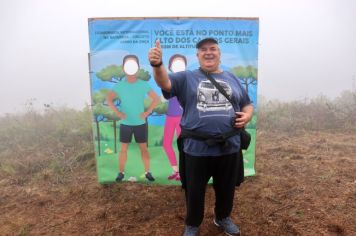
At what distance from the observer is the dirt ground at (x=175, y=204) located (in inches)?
138

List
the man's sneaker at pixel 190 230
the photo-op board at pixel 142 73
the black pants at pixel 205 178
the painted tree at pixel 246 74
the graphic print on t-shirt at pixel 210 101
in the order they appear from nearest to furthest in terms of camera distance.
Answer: the graphic print on t-shirt at pixel 210 101 < the black pants at pixel 205 178 < the man's sneaker at pixel 190 230 < the photo-op board at pixel 142 73 < the painted tree at pixel 246 74

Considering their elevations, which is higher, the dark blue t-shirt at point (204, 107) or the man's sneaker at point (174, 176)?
the dark blue t-shirt at point (204, 107)

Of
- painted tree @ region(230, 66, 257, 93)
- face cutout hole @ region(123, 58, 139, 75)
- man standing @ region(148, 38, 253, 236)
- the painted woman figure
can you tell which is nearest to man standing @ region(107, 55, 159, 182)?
face cutout hole @ region(123, 58, 139, 75)

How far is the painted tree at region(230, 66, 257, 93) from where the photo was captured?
421cm

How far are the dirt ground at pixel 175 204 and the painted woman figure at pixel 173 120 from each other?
1.23ft

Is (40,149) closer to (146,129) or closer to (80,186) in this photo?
(80,186)

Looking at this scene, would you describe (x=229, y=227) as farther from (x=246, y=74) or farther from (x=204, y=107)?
(x=246, y=74)

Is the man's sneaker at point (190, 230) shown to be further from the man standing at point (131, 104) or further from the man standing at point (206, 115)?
the man standing at point (131, 104)

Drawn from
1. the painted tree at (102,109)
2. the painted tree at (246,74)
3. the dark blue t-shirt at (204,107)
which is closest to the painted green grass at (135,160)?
the painted tree at (102,109)

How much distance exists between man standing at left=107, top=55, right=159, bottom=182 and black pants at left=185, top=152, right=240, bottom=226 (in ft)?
4.53

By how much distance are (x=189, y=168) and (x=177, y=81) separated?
2.39ft

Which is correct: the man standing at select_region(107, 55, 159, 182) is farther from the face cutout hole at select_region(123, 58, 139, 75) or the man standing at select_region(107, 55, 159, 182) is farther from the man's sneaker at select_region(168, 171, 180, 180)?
the man's sneaker at select_region(168, 171, 180, 180)

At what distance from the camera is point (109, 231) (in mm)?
Answer: 3516

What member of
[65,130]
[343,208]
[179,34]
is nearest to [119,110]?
[179,34]
